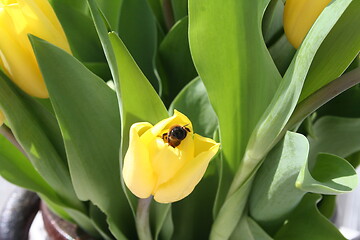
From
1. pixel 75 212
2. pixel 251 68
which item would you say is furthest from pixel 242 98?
pixel 75 212

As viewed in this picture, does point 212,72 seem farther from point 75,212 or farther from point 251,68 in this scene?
Result: point 75,212

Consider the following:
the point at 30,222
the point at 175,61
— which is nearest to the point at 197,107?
the point at 175,61

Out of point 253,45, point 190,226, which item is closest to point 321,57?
point 253,45

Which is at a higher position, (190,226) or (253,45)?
(253,45)

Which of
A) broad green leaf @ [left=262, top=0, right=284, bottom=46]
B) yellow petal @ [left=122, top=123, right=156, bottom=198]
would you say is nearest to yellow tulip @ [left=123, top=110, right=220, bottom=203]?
yellow petal @ [left=122, top=123, right=156, bottom=198]

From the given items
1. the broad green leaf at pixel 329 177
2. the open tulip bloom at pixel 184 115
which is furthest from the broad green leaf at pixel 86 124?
the broad green leaf at pixel 329 177

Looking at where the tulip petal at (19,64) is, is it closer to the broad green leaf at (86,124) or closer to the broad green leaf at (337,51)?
the broad green leaf at (86,124)

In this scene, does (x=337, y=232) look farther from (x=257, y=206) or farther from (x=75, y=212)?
(x=75, y=212)
